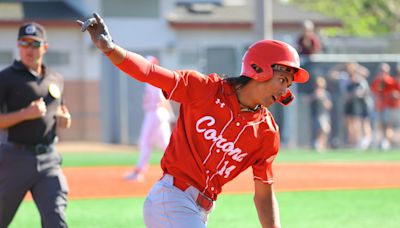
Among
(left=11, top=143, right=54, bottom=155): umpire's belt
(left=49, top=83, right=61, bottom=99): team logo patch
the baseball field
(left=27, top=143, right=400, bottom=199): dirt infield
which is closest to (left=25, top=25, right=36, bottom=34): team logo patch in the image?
(left=49, top=83, right=61, bottom=99): team logo patch

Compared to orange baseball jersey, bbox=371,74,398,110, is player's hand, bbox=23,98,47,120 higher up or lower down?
higher up

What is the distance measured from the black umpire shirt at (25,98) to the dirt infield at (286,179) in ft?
19.5

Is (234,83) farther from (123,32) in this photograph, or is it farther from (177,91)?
(123,32)

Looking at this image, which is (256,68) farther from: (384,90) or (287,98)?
(384,90)

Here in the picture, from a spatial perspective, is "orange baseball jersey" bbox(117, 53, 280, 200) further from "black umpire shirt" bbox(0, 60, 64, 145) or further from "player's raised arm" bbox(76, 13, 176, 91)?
"black umpire shirt" bbox(0, 60, 64, 145)

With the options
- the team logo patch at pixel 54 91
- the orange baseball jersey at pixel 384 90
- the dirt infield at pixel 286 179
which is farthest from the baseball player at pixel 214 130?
the orange baseball jersey at pixel 384 90

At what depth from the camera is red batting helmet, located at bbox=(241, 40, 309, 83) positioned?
6.07 metres

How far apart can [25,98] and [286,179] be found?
908 centimetres

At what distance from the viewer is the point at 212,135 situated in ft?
20.3

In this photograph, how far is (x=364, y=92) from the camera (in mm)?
24875

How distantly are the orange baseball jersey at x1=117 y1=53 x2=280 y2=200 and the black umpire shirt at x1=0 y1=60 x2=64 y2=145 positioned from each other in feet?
6.91

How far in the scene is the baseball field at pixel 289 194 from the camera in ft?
37.7

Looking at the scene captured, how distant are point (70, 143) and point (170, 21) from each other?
241 inches

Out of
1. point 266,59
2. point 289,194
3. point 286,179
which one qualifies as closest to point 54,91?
point 266,59
